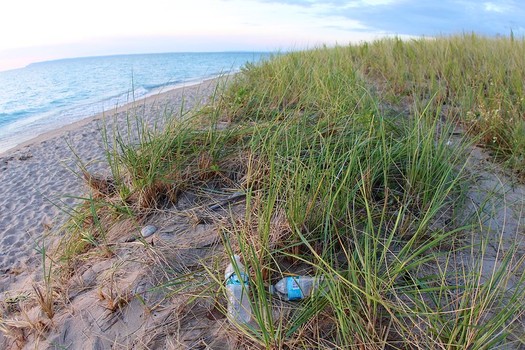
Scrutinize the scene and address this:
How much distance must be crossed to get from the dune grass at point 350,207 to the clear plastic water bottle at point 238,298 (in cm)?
5

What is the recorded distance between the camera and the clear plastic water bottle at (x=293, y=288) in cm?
160

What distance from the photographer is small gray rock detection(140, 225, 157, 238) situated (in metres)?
2.30

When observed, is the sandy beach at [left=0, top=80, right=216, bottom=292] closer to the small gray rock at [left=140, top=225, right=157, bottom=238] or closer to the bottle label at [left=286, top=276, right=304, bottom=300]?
the small gray rock at [left=140, top=225, right=157, bottom=238]

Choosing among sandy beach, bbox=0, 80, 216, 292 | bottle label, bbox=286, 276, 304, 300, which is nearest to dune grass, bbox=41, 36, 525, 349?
bottle label, bbox=286, 276, 304, 300

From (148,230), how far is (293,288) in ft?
3.70

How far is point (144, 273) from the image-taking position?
6.30 ft

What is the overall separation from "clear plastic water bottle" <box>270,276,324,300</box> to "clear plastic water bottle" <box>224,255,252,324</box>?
146mm

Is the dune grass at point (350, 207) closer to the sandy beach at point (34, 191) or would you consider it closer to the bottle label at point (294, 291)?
the bottle label at point (294, 291)

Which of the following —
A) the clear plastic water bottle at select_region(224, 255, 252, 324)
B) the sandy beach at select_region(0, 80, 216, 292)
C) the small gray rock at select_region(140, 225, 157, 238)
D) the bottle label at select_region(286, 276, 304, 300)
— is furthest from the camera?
the sandy beach at select_region(0, 80, 216, 292)

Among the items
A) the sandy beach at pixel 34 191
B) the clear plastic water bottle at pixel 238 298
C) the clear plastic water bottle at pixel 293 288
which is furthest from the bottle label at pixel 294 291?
the sandy beach at pixel 34 191

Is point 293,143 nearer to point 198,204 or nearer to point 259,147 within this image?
point 259,147

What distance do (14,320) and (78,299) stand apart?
349 millimetres

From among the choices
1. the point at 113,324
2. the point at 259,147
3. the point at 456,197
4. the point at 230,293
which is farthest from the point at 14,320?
the point at 456,197

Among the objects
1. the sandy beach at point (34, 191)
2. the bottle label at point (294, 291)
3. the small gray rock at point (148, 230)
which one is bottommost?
the sandy beach at point (34, 191)
